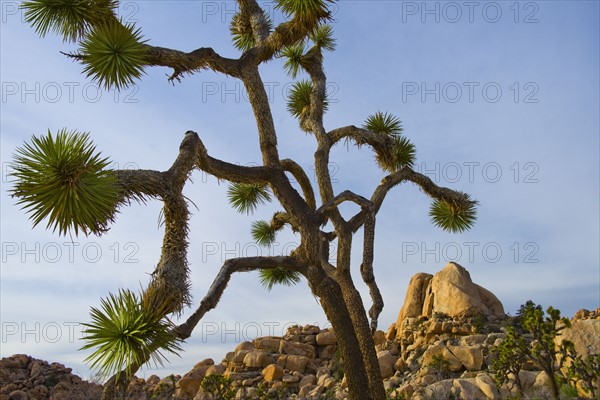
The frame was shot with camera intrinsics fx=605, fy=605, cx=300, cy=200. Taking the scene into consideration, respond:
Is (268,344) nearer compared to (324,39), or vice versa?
(324,39)

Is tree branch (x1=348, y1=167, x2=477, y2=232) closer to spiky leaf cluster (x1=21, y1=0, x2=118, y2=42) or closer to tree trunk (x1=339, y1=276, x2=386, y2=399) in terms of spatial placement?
tree trunk (x1=339, y1=276, x2=386, y2=399)

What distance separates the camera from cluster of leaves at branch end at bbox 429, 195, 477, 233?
45.9 feet

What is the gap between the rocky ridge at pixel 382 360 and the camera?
1416 cm

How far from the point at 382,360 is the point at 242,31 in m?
8.98

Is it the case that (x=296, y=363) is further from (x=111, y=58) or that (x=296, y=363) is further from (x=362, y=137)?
(x=111, y=58)

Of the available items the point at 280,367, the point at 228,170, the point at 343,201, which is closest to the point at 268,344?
the point at 280,367

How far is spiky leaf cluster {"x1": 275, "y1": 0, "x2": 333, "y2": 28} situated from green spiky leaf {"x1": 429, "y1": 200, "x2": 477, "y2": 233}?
18.4 ft

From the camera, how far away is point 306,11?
10297mm

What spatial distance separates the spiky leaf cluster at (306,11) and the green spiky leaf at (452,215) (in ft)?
18.4

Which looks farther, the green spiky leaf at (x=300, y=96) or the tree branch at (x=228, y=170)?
the green spiky leaf at (x=300, y=96)

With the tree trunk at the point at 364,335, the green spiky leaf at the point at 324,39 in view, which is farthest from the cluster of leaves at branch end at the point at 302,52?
the tree trunk at the point at 364,335

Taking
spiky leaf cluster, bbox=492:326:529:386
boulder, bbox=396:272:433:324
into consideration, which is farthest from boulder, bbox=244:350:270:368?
spiky leaf cluster, bbox=492:326:529:386

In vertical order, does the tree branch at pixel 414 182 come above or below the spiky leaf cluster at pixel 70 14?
below

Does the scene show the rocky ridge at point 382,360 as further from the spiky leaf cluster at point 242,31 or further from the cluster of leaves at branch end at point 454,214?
the spiky leaf cluster at point 242,31
